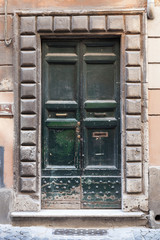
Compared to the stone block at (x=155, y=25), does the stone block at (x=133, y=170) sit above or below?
below

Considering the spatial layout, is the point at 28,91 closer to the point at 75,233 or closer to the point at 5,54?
the point at 5,54

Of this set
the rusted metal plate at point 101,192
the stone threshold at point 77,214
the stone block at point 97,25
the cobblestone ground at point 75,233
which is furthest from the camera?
the rusted metal plate at point 101,192

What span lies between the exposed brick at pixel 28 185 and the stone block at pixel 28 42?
212 cm

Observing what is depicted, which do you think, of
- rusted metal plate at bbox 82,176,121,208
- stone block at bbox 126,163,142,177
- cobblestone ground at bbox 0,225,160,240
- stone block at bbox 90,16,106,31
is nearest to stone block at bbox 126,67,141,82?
stone block at bbox 90,16,106,31

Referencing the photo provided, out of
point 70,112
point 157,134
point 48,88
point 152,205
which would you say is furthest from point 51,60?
point 152,205

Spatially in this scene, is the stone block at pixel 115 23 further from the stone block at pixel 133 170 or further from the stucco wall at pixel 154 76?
the stone block at pixel 133 170

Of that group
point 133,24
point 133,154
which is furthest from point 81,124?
point 133,24

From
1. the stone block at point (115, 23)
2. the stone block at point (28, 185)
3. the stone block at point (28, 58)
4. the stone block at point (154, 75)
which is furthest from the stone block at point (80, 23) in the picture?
the stone block at point (28, 185)

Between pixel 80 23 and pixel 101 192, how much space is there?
2.76 m

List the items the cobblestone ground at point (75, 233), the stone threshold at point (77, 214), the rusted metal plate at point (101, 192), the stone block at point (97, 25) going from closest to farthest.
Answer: the cobblestone ground at point (75, 233)
the stone threshold at point (77, 214)
the stone block at point (97, 25)
the rusted metal plate at point (101, 192)

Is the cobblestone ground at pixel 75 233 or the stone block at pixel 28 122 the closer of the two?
the cobblestone ground at pixel 75 233

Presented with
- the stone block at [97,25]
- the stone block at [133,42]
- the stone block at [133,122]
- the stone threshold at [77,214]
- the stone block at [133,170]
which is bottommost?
the stone threshold at [77,214]

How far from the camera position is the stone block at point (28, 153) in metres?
5.01

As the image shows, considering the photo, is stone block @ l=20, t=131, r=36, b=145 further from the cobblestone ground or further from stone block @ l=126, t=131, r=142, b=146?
stone block @ l=126, t=131, r=142, b=146
